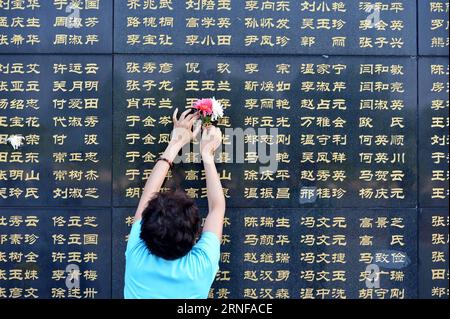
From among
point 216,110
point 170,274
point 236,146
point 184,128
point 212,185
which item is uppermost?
point 216,110

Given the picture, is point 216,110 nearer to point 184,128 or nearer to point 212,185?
point 184,128

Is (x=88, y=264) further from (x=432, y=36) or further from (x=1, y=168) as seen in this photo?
(x=432, y=36)

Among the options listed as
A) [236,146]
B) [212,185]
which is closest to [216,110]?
[236,146]

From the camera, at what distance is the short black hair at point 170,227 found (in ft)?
7.02

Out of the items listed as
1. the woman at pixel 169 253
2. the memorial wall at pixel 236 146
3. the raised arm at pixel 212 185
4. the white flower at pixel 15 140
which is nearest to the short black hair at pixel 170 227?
the woman at pixel 169 253

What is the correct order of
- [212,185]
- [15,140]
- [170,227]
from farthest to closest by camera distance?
1. [15,140]
2. [212,185]
3. [170,227]

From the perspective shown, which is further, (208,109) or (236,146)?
(236,146)

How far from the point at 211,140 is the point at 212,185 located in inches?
21.5

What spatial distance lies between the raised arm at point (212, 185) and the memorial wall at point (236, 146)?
0.13m

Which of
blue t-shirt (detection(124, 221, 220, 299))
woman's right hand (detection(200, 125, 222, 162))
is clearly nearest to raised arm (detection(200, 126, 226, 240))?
woman's right hand (detection(200, 125, 222, 162))

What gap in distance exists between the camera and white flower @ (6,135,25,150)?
3.33m

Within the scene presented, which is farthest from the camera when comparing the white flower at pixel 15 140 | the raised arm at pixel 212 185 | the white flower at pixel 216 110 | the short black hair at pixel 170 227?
the white flower at pixel 15 140

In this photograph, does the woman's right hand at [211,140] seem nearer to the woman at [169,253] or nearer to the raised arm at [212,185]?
the raised arm at [212,185]

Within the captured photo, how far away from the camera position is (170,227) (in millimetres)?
2143
